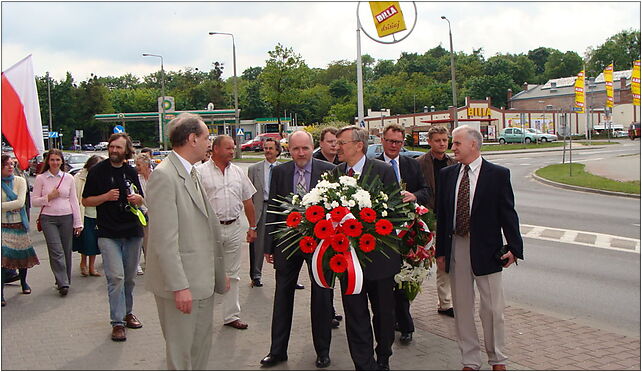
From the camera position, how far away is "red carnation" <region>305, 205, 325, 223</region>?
4656 millimetres

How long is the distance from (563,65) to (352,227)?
148m

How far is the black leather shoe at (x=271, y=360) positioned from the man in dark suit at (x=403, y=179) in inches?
47.3

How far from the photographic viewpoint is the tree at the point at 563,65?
140 metres

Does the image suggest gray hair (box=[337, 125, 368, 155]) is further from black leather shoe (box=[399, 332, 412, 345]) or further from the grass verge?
the grass verge

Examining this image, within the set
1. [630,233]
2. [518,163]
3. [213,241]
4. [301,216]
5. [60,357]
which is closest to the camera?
[213,241]

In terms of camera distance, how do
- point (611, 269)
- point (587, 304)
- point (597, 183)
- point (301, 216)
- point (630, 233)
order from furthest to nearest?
1. point (597, 183)
2. point (630, 233)
3. point (611, 269)
4. point (587, 304)
5. point (301, 216)

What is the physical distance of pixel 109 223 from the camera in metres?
6.25

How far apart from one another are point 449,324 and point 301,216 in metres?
2.48

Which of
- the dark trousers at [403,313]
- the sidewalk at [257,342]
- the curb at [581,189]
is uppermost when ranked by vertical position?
the dark trousers at [403,313]

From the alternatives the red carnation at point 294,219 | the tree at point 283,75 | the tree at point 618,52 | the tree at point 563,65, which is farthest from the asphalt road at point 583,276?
the tree at point 563,65

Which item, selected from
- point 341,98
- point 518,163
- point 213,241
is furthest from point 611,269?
point 341,98

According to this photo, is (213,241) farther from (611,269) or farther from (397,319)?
(611,269)

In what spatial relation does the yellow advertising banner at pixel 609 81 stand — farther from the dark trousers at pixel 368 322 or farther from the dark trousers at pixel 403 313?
the dark trousers at pixel 368 322

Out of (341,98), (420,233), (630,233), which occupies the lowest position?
(630,233)
